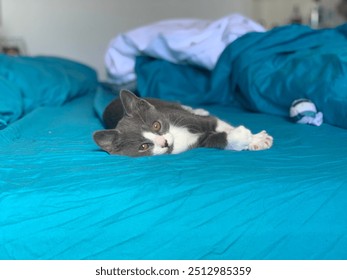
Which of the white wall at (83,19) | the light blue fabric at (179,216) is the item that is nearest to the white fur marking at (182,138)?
the light blue fabric at (179,216)

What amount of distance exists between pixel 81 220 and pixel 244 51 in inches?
50.1

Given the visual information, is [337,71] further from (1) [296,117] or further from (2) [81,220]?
(2) [81,220]

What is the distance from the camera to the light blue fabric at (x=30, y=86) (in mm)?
1560

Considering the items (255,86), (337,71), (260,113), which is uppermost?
(337,71)

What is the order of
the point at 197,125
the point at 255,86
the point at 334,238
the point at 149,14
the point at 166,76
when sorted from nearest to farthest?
the point at 334,238, the point at 197,125, the point at 255,86, the point at 166,76, the point at 149,14

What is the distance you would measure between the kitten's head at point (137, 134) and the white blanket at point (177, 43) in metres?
0.80

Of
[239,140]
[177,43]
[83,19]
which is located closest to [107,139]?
[239,140]

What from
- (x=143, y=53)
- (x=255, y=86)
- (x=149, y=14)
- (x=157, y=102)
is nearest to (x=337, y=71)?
(x=255, y=86)

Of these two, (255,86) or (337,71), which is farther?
(255,86)

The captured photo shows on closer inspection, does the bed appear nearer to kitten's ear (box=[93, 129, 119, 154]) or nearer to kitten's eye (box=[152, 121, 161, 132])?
kitten's ear (box=[93, 129, 119, 154])

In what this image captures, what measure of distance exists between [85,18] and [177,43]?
66.6 inches

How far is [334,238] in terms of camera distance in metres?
0.78

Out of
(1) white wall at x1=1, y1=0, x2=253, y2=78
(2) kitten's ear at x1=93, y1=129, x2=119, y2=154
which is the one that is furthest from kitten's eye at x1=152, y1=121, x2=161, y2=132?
(1) white wall at x1=1, y1=0, x2=253, y2=78

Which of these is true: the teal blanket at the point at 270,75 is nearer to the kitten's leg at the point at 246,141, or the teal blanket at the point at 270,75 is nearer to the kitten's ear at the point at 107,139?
the kitten's leg at the point at 246,141
